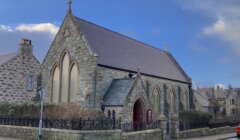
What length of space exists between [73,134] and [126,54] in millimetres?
17414

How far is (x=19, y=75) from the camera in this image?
3709 cm

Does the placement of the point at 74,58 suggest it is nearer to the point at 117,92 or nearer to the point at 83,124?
the point at 117,92

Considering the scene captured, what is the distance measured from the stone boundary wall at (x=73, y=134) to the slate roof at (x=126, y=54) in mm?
8572

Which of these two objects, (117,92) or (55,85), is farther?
(55,85)

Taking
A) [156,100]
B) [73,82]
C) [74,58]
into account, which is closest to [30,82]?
[73,82]

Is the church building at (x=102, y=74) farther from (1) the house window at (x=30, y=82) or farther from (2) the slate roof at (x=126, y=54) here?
(1) the house window at (x=30, y=82)

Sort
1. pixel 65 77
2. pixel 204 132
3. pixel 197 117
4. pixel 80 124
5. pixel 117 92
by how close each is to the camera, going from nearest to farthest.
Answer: pixel 80 124, pixel 117 92, pixel 65 77, pixel 204 132, pixel 197 117

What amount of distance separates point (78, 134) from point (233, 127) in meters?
30.6

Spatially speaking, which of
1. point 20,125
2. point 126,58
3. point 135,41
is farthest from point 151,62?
point 20,125

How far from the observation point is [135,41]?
135 feet

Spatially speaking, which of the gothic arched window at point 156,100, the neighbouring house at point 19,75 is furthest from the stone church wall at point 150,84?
the neighbouring house at point 19,75

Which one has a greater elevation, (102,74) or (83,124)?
(102,74)

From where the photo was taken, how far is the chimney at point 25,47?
1480 inches

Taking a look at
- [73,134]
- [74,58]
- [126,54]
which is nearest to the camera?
[73,134]
